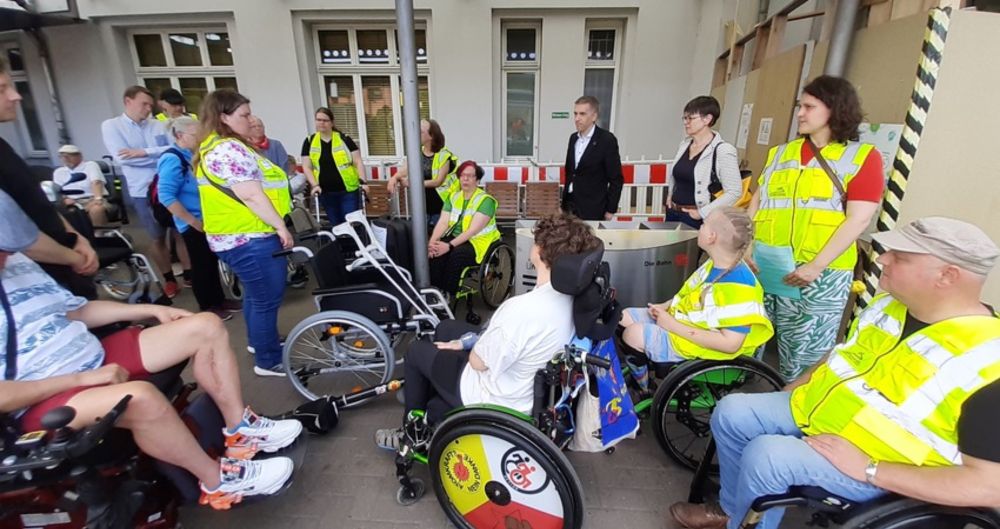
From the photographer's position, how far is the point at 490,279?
339 centimetres

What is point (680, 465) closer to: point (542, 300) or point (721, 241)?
point (721, 241)

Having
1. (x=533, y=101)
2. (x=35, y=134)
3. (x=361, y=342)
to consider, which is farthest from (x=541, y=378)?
(x=35, y=134)

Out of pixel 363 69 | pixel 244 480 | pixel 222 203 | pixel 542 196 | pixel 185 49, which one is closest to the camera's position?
pixel 244 480

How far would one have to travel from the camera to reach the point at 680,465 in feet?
6.14

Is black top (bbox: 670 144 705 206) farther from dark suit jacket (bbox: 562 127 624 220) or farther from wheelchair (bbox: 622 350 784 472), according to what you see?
Answer: wheelchair (bbox: 622 350 784 472)

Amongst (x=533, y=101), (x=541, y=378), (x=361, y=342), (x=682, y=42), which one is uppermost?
(x=682, y=42)

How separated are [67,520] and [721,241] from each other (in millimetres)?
2195

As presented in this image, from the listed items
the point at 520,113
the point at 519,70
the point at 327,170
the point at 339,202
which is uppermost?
the point at 519,70

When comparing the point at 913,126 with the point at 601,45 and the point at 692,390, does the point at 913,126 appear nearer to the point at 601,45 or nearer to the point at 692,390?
the point at 692,390

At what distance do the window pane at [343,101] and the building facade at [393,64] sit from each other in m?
0.02

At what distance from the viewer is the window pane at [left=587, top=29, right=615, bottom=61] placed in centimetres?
613

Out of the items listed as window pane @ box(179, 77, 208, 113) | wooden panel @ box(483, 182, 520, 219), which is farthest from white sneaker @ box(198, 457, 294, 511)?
window pane @ box(179, 77, 208, 113)

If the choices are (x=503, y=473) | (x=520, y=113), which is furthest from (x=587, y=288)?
(x=520, y=113)

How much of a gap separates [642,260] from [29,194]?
271 centimetres
